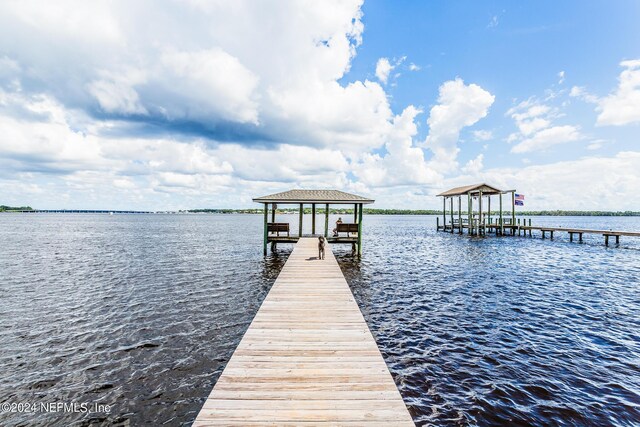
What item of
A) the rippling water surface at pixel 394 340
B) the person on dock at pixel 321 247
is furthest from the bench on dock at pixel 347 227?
the person on dock at pixel 321 247

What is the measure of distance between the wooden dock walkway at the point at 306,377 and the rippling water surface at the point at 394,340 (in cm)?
155

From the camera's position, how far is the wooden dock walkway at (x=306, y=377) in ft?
11.4

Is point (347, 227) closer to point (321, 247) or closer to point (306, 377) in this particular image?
point (321, 247)

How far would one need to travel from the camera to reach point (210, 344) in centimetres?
784

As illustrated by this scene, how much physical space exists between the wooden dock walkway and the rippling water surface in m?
1.55

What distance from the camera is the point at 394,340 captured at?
8.09 metres

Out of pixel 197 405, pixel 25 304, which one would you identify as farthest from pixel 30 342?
pixel 197 405

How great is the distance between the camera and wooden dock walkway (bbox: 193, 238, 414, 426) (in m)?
3.46

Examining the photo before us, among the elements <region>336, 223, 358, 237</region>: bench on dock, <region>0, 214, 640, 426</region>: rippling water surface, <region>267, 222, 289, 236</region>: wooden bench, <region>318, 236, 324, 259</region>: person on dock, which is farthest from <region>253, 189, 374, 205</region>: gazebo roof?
<region>318, 236, 324, 259</region>: person on dock

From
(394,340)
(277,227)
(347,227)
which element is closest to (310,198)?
(347,227)

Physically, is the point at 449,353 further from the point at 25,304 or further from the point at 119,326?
the point at 25,304

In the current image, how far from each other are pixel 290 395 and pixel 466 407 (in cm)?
363

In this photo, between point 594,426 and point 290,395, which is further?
point 594,426

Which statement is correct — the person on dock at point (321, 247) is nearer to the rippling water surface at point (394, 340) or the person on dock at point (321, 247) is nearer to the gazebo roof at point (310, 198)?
the rippling water surface at point (394, 340)
